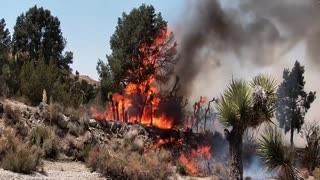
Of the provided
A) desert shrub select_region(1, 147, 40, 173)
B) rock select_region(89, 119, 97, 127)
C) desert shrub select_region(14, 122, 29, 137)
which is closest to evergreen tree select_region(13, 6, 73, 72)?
rock select_region(89, 119, 97, 127)

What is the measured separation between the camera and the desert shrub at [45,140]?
25500mm

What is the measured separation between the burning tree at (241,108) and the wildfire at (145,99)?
26.6m

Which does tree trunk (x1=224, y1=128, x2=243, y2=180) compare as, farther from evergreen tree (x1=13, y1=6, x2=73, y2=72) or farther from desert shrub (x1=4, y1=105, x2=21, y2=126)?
evergreen tree (x1=13, y1=6, x2=73, y2=72)

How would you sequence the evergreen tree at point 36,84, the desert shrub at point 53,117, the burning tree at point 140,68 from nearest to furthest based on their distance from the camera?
the desert shrub at point 53,117 < the evergreen tree at point 36,84 < the burning tree at point 140,68

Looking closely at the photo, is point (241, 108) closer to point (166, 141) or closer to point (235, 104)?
point (235, 104)

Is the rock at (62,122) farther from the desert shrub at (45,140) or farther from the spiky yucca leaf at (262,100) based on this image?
the spiky yucca leaf at (262,100)

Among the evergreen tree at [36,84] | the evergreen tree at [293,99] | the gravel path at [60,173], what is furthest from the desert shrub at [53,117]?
the evergreen tree at [293,99]

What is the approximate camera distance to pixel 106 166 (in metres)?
24.2

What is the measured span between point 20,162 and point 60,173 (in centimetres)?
215

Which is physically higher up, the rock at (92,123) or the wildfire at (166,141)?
the rock at (92,123)

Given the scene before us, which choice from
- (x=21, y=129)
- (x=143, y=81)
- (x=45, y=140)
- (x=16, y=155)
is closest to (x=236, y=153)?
(x=16, y=155)

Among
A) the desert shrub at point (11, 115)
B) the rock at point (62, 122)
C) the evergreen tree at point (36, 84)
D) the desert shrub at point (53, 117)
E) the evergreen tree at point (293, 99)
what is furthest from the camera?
the evergreen tree at point (293, 99)

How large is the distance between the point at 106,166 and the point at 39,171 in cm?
384

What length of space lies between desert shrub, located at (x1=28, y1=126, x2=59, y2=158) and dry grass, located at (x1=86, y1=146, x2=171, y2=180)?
1906 mm
